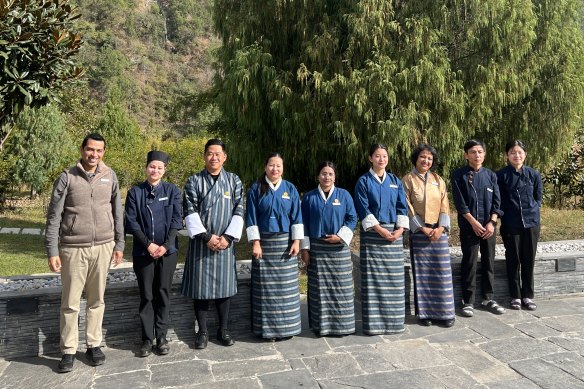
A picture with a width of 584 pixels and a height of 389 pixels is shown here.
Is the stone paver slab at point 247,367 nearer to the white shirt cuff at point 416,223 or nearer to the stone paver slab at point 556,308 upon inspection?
the white shirt cuff at point 416,223

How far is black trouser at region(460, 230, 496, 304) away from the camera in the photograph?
4270 mm

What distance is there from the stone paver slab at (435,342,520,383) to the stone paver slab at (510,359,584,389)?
86mm

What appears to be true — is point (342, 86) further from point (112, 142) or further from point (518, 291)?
point (112, 142)

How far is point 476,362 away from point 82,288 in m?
2.69

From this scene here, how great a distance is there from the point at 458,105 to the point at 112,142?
19.3 metres

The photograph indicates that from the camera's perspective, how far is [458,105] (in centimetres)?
667

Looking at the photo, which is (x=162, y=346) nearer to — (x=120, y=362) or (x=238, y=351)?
(x=120, y=362)

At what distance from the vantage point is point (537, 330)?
13.0ft

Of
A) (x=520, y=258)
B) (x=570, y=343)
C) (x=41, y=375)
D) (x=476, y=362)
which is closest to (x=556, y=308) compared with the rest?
(x=520, y=258)

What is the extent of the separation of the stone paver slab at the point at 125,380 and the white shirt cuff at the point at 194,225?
96 cm

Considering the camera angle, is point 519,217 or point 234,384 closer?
point 234,384

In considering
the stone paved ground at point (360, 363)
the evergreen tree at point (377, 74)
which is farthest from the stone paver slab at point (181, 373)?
the evergreen tree at point (377, 74)

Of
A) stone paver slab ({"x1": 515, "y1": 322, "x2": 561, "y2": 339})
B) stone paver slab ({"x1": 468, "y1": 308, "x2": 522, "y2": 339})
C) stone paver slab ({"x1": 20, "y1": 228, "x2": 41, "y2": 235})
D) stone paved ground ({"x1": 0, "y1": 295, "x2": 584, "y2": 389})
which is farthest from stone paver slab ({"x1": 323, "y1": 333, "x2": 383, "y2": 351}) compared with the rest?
stone paver slab ({"x1": 20, "y1": 228, "x2": 41, "y2": 235})

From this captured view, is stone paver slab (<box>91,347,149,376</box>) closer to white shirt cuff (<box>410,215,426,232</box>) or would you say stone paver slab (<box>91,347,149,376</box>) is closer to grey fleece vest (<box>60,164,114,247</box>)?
grey fleece vest (<box>60,164,114,247</box>)
